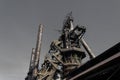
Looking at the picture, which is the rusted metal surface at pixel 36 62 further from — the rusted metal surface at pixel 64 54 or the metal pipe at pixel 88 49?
the metal pipe at pixel 88 49

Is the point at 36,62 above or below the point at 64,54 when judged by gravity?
above

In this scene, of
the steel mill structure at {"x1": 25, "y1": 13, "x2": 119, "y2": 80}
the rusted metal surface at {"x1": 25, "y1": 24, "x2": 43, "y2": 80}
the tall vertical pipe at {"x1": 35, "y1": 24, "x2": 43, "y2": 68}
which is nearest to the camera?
the steel mill structure at {"x1": 25, "y1": 13, "x2": 119, "y2": 80}

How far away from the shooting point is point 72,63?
22.2 metres

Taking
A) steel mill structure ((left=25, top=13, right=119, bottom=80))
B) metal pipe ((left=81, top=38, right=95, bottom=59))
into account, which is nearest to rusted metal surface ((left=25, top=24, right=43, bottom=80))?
steel mill structure ((left=25, top=13, right=119, bottom=80))

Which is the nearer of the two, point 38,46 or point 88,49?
point 88,49

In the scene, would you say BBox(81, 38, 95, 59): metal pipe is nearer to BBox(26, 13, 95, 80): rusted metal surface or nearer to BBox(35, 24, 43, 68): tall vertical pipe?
BBox(26, 13, 95, 80): rusted metal surface

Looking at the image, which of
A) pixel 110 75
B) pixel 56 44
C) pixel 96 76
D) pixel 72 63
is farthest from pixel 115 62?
pixel 56 44

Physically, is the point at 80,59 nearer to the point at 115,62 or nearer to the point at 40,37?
the point at 40,37

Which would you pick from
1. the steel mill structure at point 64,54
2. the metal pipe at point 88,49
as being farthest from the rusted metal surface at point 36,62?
the metal pipe at point 88,49

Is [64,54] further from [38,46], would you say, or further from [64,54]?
[38,46]

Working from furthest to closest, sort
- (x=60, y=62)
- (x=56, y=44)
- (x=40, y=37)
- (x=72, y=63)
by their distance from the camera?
(x=40, y=37), (x=56, y=44), (x=60, y=62), (x=72, y=63)

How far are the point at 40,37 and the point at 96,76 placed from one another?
24919 millimetres

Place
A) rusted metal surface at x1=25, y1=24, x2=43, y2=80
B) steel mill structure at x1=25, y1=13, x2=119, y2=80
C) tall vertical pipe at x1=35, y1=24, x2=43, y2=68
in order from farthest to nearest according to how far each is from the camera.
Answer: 1. tall vertical pipe at x1=35, y1=24, x2=43, y2=68
2. rusted metal surface at x1=25, y1=24, x2=43, y2=80
3. steel mill structure at x1=25, y1=13, x2=119, y2=80

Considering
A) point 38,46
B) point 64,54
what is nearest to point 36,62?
point 38,46
